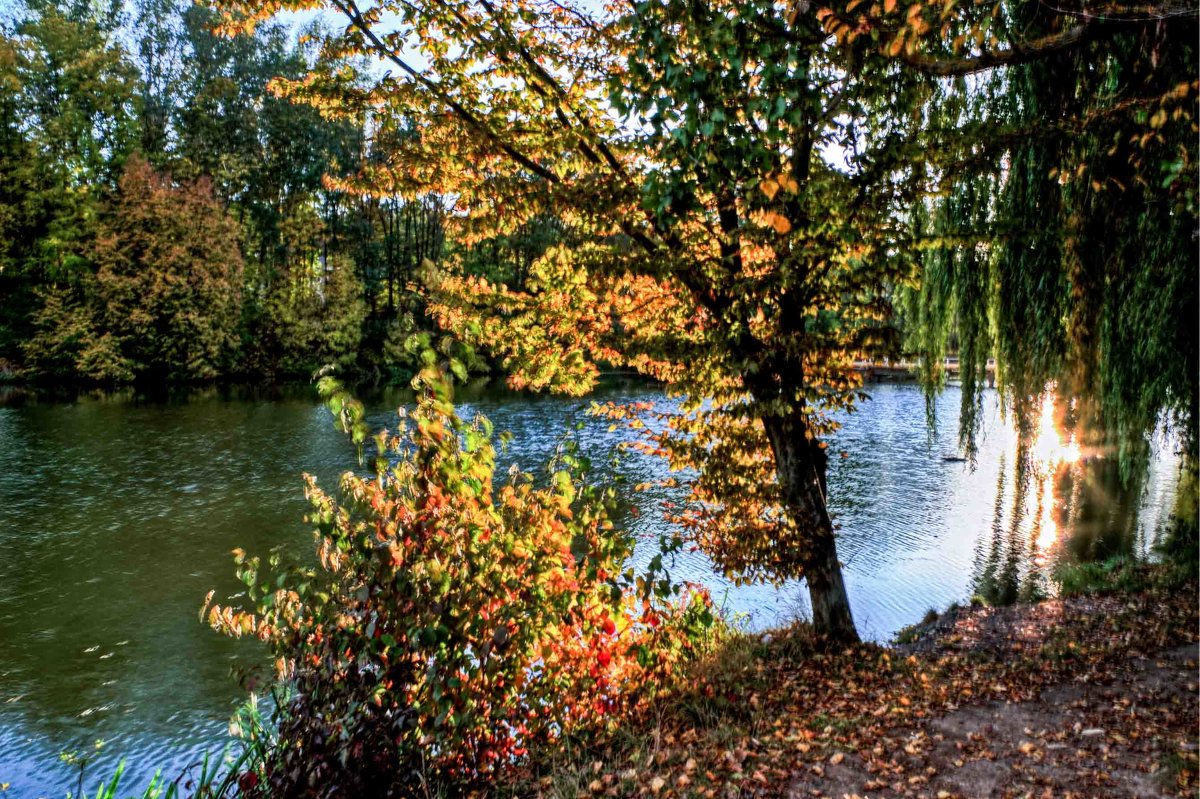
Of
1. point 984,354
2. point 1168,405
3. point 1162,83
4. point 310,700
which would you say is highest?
point 1162,83

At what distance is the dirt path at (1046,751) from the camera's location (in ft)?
11.8

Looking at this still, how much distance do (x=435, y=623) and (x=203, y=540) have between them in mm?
10633

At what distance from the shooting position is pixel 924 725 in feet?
15.3

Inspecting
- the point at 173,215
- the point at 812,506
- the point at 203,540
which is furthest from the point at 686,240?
the point at 173,215

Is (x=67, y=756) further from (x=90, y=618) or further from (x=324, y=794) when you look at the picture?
(x=324, y=794)

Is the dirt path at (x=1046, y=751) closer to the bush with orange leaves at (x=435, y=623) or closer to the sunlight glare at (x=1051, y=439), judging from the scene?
the bush with orange leaves at (x=435, y=623)

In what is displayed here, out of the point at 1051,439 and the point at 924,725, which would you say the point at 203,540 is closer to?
the point at 924,725

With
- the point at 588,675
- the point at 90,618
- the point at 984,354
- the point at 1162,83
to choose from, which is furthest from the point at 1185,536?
the point at 90,618

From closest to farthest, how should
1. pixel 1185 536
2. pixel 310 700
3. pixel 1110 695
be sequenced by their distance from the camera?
pixel 310 700
pixel 1110 695
pixel 1185 536

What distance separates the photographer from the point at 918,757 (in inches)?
163

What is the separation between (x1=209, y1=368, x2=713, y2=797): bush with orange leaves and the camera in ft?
12.2

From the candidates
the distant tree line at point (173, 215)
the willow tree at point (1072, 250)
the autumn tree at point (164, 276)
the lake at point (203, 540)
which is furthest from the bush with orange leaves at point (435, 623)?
the autumn tree at point (164, 276)

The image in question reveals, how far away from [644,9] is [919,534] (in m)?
12.1

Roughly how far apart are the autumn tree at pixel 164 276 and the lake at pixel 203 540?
9.51m
